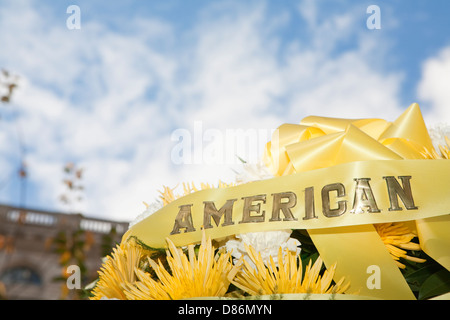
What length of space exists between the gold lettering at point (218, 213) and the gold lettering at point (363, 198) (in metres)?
0.23

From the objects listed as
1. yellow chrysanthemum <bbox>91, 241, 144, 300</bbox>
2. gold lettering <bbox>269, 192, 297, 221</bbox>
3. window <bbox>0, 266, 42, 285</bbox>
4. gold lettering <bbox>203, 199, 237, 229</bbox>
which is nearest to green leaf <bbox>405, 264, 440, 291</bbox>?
gold lettering <bbox>269, 192, 297, 221</bbox>

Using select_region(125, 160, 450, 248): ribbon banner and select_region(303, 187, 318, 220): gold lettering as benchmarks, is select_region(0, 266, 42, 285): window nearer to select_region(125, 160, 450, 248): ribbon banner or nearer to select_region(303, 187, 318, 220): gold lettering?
select_region(125, 160, 450, 248): ribbon banner

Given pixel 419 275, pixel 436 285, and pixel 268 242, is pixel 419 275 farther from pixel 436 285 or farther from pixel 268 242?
pixel 268 242

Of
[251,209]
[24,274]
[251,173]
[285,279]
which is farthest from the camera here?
[24,274]

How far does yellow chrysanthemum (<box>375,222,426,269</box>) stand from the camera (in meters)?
0.74

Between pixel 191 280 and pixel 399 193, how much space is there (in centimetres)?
40

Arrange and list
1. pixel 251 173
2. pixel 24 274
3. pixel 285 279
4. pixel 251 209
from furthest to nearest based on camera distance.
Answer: pixel 24 274
pixel 251 173
pixel 251 209
pixel 285 279

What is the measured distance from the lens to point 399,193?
2.33 feet

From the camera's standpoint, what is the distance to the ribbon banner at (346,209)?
2.28 feet

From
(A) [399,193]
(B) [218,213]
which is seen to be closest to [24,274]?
(B) [218,213]

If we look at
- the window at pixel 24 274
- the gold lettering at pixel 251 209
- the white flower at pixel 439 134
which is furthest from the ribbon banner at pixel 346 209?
the window at pixel 24 274

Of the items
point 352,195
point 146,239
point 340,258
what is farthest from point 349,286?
point 146,239

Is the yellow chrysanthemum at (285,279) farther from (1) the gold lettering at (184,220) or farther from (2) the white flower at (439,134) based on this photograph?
(2) the white flower at (439,134)

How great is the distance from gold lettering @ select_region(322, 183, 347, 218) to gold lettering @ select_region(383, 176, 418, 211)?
8 centimetres
